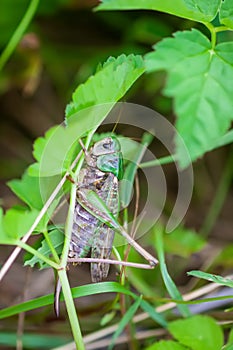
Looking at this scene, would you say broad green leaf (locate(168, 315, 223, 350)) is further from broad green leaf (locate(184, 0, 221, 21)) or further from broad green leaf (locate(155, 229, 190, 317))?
broad green leaf (locate(184, 0, 221, 21))

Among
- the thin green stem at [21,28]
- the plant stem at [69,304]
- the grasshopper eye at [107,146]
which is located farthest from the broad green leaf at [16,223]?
the thin green stem at [21,28]

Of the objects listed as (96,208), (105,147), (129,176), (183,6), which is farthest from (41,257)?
(183,6)

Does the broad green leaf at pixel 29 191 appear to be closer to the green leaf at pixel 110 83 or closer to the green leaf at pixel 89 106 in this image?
the green leaf at pixel 89 106

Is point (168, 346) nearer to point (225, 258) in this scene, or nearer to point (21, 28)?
point (225, 258)

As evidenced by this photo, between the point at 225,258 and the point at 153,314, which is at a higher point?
the point at 225,258

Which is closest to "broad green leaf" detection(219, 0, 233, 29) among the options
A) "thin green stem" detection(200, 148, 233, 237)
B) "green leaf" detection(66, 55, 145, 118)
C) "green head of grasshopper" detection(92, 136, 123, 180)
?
"green leaf" detection(66, 55, 145, 118)

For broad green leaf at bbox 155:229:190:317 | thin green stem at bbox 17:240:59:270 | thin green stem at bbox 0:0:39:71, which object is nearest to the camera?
thin green stem at bbox 17:240:59:270
